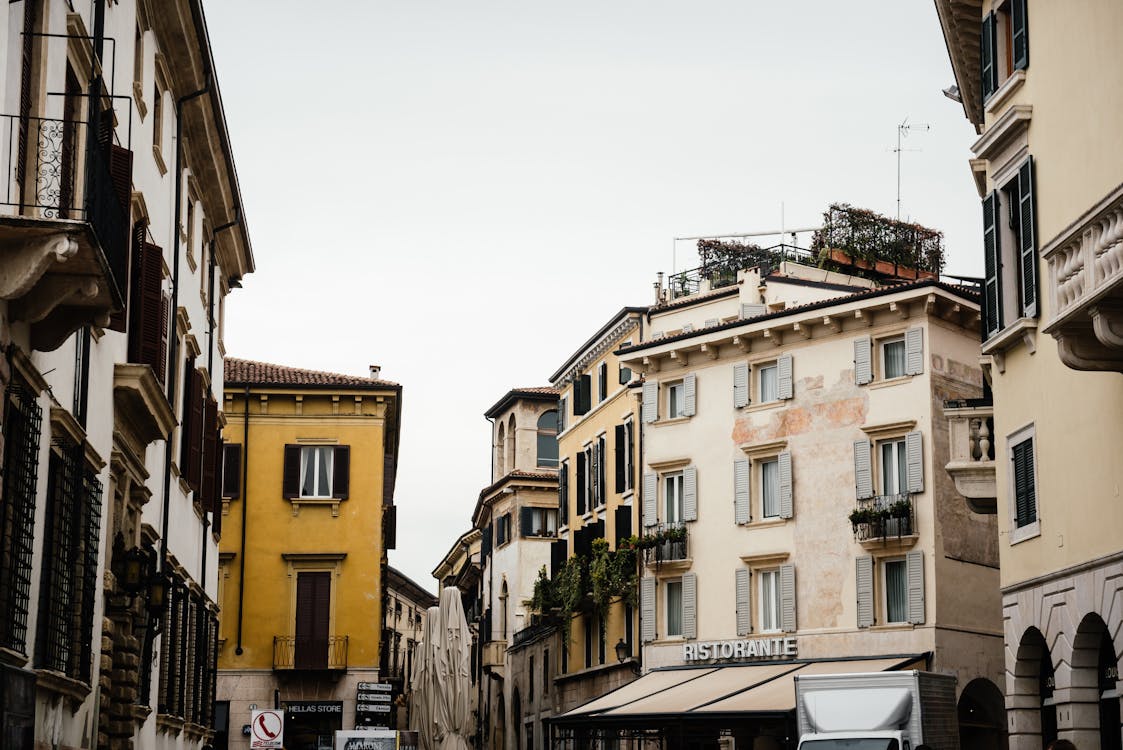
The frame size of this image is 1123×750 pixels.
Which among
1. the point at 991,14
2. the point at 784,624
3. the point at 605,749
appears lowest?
the point at 605,749

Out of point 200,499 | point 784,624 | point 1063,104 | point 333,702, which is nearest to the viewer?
point 1063,104

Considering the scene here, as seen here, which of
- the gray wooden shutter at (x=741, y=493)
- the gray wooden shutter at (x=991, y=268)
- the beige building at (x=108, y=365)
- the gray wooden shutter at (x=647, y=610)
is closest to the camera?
the beige building at (x=108, y=365)

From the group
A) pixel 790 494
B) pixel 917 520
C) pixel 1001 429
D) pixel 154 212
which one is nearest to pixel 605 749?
pixel 790 494

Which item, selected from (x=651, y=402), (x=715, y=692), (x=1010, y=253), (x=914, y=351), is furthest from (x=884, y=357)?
(x=1010, y=253)

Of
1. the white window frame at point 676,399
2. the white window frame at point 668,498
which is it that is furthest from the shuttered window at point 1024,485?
the white window frame at point 676,399

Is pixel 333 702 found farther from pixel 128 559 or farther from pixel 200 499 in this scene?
pixel 128 559

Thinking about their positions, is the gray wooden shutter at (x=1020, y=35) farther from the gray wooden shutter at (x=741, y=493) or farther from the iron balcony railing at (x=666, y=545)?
the iron balcony railing at (x=666, y=545)

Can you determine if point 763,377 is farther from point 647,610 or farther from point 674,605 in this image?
point 647,610

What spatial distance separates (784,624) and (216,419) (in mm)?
17205

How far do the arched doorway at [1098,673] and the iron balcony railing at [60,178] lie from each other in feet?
42.1

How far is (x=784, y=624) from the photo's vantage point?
4128 centimetres

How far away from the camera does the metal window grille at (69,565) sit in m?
14.4

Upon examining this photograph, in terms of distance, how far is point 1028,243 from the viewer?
74.2 feet

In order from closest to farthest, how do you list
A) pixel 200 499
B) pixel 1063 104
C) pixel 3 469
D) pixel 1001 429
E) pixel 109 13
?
pixel 3 469 < pixel 109 13 < pixel 1063 104 < pixel 1001 429 < pixel 200 499
